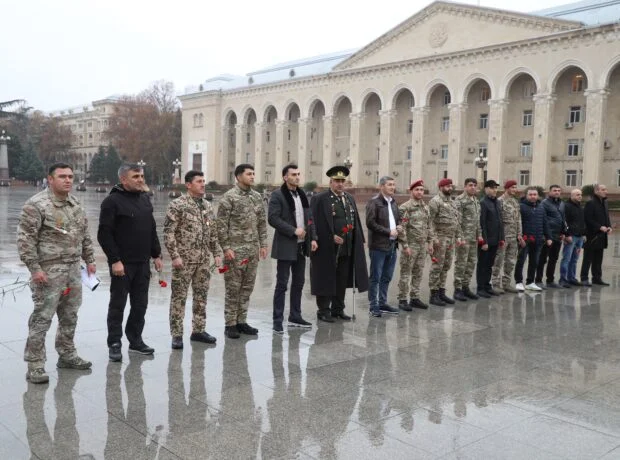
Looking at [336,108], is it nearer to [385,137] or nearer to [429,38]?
[385,137]

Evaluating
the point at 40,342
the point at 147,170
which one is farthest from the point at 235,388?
the point at 147,170

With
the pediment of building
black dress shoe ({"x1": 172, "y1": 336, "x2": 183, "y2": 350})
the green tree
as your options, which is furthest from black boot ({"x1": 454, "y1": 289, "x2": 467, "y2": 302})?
the green tree

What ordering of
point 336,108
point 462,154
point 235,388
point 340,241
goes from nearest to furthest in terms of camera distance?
point 235,388 → point 340,241 → point 462,154 → point 336,108

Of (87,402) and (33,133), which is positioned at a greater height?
(33,133)

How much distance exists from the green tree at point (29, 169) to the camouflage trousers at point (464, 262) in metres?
88.4

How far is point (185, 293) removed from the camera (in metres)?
6.71

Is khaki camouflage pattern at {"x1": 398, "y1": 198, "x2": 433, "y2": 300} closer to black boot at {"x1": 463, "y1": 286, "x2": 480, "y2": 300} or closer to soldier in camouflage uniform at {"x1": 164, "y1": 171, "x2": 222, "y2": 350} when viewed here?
black boot at {"x1": 463, "y1": 286, "x2": 480, "y2": 300}

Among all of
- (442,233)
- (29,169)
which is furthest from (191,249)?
(29,169)

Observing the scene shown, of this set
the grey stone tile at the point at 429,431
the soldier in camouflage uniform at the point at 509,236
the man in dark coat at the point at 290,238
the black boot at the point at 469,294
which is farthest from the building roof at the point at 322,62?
the grey stone tile at the point at 429,431

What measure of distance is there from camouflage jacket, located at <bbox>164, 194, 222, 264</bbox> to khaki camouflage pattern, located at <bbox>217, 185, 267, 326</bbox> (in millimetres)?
418

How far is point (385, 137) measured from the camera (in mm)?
54281

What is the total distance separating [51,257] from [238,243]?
236 cm

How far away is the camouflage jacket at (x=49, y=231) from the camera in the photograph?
17.4 ft

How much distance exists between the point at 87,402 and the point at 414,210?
5798 mm
